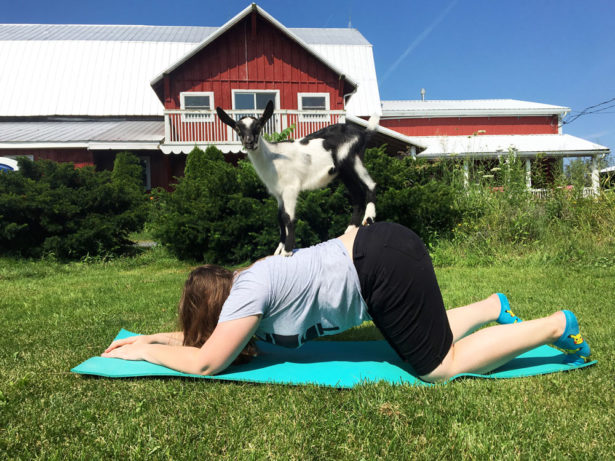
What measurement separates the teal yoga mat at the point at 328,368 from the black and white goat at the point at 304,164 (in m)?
0.71

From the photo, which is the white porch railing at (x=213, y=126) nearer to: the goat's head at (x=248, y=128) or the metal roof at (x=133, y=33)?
the goat's head at (x=248, y=128)

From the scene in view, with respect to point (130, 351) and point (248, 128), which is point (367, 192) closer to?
point (248, 128)

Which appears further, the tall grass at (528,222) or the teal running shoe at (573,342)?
the tall grass at (528,222)

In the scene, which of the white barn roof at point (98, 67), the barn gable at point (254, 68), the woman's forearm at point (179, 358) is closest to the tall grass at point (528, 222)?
the woman's forearm at point (179, 358)

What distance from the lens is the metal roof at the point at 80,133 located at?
12523 millimetres

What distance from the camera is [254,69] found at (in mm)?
12852

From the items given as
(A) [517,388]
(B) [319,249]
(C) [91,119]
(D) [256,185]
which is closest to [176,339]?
(B) [319,249]

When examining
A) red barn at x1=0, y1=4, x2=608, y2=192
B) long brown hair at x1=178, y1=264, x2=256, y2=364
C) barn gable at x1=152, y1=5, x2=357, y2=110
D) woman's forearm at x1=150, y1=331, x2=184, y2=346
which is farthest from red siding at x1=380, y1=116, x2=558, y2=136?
long brown hair at x1=178, y1=264, x2=256, y2=364

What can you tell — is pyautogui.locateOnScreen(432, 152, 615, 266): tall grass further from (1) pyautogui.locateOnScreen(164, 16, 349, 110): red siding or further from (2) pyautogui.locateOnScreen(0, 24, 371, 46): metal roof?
(2) pyautogui.locateOnScreen(0, 24, 371, 46): metal roof

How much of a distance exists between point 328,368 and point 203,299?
86 cm

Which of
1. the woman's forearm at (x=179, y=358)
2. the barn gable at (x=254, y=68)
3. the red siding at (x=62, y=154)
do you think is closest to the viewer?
the woman's forearm at (x=179, y=358)

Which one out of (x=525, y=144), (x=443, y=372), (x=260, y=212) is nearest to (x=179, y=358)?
(x=443, y=372)

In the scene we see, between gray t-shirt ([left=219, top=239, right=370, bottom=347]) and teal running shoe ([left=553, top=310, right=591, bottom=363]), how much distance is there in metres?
1.08

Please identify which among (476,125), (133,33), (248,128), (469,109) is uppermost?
(133,33)
